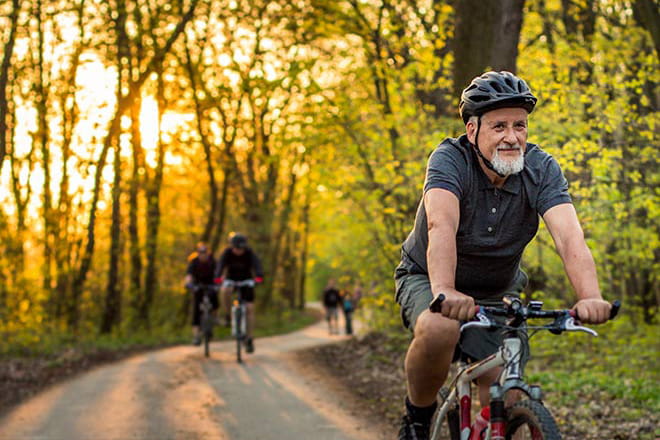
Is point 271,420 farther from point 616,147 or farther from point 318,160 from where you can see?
point 318,160

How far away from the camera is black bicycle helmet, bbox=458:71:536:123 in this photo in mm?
3592

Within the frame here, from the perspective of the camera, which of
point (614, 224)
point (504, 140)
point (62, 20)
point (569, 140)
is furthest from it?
point (62, 20)

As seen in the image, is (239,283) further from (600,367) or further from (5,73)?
(600,367)

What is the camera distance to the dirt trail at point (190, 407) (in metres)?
7.59

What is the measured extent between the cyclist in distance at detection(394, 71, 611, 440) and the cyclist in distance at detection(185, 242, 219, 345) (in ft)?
38.1

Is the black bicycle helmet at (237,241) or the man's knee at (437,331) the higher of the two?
the black bicycle helmet at (237,241)

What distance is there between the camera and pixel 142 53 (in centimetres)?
2102

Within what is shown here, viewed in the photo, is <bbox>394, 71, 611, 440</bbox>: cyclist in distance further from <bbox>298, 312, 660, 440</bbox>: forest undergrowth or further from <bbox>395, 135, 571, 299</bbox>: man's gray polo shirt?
<bbox>298, 312, 660, 440</bbox>: forest undergrowth

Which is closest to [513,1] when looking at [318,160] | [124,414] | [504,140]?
[318,160]

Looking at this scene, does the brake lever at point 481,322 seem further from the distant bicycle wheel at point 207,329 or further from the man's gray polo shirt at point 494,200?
the distant bicycle wheel at point 207,329

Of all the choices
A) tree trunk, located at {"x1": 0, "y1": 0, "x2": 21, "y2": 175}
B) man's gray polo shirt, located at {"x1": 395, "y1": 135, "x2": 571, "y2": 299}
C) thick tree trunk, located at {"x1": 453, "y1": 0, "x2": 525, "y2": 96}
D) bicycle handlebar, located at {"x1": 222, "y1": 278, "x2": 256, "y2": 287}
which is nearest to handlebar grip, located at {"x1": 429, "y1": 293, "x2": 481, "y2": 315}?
man's gray polo shirt, located at {"x1": 395, "y1": 135, "x2": 571, "y2": 299}

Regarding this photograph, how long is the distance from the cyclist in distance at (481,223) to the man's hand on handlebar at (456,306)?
15cm

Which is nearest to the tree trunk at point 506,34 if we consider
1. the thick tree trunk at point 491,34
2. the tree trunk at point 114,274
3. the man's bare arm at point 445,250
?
the thick tree trunk at point 491,34

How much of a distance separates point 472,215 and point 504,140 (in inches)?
14.1
